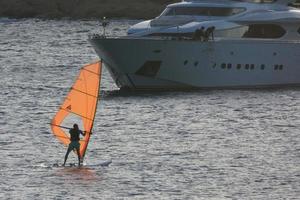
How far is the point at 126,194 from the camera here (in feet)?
152

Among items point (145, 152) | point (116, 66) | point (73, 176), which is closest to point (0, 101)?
point (116, 66)

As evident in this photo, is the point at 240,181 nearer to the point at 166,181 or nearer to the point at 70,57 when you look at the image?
the point at 166,181

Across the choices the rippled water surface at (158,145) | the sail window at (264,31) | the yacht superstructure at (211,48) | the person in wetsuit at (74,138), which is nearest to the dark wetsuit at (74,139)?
the person in wetsuit at (74,138)

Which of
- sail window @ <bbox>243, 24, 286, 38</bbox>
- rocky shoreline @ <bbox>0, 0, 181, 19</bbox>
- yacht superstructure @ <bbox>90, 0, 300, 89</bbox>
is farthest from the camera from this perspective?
rocky shoreline @ <bbox>0, 0, 181, 19</bbox>

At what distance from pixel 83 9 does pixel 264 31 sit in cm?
11099

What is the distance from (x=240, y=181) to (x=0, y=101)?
2880 centimetres

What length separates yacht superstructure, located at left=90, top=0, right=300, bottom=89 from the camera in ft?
244

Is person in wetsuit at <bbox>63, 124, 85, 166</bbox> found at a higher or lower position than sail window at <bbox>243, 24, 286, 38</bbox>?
higher

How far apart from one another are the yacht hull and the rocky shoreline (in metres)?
101

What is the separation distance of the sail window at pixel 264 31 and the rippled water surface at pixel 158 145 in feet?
10.1

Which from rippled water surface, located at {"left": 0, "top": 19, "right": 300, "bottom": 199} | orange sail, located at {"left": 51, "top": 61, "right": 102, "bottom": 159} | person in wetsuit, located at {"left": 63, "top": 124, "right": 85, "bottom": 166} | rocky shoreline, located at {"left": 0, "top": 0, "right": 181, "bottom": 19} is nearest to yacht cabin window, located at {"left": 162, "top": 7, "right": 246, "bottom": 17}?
Answer: rippled water surface, located at {"left": 0, "top": 19, "right": 300, "bottom": 199}

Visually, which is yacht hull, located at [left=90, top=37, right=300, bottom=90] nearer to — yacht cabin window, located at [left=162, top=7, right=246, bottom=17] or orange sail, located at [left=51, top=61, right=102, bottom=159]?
yacht cabin window, located at [left=162, top=7, right=246, bottom=17]

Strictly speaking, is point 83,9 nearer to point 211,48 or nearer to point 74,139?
point 211,48

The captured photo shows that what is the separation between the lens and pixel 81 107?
53438 millimetres
